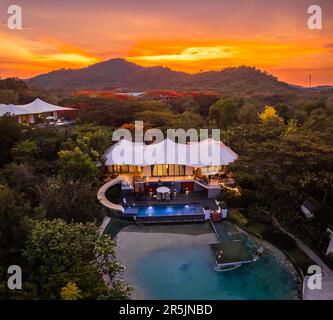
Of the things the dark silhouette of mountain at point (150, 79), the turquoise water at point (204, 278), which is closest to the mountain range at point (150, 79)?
the dark silhouette of mountain at point (150, 79)

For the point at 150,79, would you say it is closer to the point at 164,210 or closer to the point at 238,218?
the point at 164,210

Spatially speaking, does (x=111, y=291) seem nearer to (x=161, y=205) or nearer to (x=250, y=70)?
(x=161, y=205)

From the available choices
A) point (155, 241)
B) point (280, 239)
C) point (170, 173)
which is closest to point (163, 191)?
point (170, 173)

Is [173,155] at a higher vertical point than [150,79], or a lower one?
lower

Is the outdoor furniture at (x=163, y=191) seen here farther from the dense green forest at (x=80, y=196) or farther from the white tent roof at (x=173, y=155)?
the dense green forest at (x=80, y=196)

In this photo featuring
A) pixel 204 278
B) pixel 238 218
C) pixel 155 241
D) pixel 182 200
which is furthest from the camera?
pixel 182 200

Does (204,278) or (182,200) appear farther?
(182,200)

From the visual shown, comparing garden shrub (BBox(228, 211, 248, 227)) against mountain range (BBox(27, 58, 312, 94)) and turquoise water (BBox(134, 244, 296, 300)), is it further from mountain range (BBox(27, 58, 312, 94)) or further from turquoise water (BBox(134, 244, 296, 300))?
mountain range (BBox(27, 58, 312, 94))
